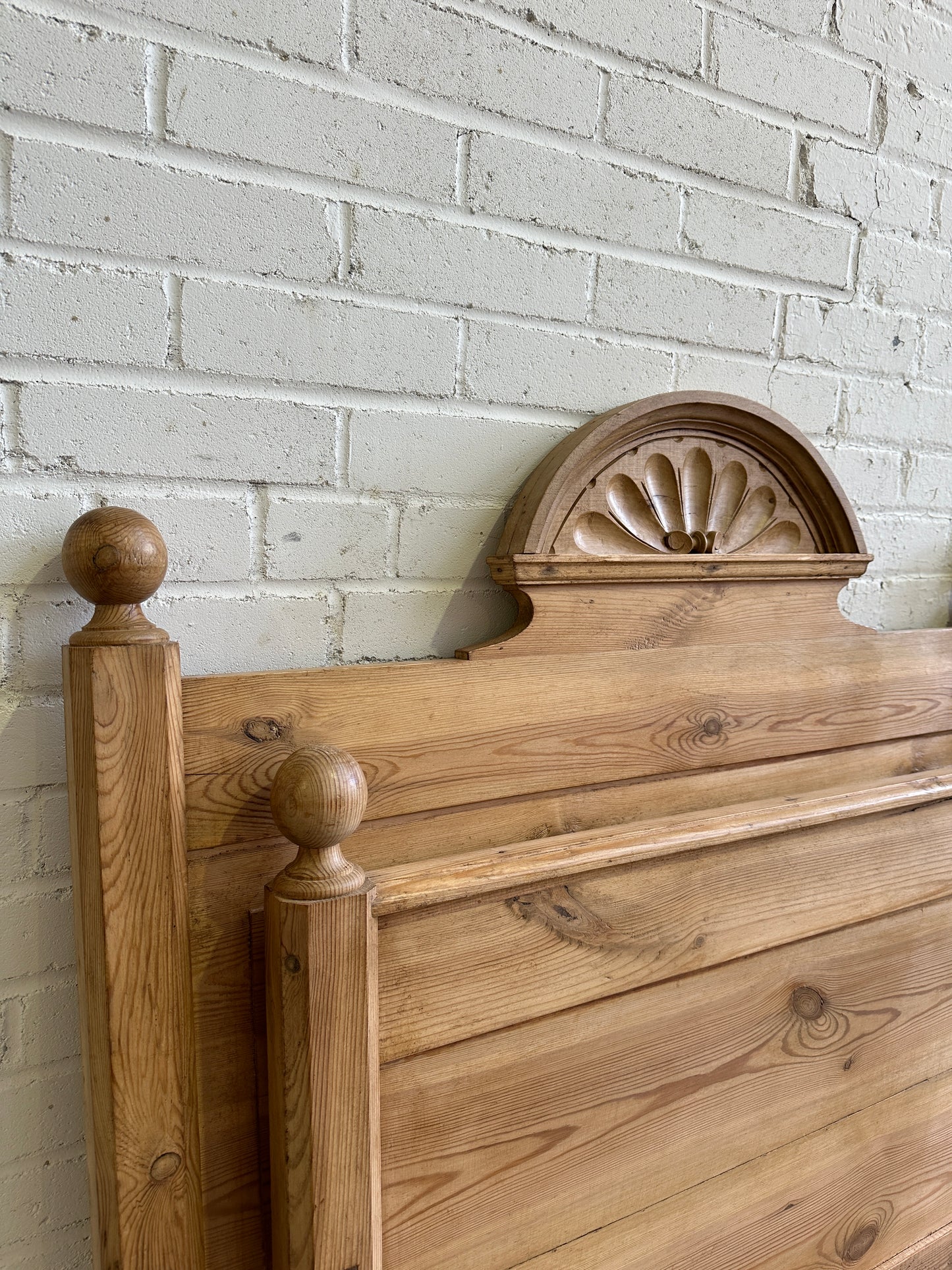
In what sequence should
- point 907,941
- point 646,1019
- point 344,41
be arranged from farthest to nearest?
point 907,941
point 646,1019
point 344,41

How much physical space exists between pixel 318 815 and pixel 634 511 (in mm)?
468

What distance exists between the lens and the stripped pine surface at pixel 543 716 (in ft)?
2.32

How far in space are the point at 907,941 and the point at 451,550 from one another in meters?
0.72

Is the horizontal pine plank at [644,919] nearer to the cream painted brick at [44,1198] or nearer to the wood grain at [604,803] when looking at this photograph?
the wood grain at [604,803]

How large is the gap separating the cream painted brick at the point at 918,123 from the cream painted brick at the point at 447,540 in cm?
72

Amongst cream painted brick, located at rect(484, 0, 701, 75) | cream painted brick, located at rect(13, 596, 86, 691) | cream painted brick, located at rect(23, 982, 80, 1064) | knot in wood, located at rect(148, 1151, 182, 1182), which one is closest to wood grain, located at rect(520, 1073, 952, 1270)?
knot in wood, located at rect(148, 1151, 182, 1182)

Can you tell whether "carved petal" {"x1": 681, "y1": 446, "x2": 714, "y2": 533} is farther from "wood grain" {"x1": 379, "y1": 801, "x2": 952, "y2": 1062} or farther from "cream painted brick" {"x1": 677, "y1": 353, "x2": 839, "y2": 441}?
"wood grain" {"x1": 379, "y1": 801, "x2": 952, "y2": 1062}

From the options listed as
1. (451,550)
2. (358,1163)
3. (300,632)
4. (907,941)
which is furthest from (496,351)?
(907,941)

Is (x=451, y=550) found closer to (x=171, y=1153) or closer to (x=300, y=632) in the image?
(x=300, y=632)

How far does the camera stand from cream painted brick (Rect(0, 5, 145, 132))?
0.65 m

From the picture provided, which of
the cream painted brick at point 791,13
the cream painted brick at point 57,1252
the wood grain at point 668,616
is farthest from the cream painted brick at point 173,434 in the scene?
the cream painted brick at point 791,13

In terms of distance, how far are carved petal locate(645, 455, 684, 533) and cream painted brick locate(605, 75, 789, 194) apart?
0.31m

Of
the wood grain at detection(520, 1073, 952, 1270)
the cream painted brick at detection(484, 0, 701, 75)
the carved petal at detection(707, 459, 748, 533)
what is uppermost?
the cream painted brick at detection(484, 0, 701, 75)

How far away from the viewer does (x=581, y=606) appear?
0.86 meters
